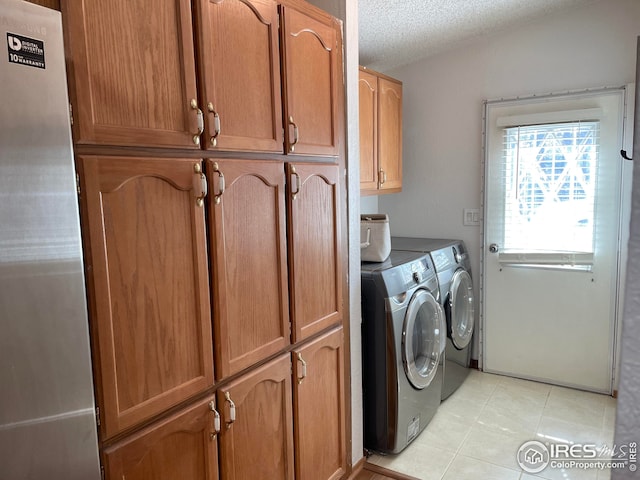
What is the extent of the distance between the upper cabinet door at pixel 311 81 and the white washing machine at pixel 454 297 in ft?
4.09

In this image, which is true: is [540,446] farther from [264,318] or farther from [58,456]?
[58,456]

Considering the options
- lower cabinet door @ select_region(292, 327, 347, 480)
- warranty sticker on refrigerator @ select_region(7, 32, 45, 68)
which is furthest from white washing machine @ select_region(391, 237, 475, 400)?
warranty sticker on refrigerator @ select_region(7, 32, 45, 68)

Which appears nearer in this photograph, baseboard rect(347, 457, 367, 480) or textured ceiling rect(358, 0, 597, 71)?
baseboard rect(347, 457, 367, 480)

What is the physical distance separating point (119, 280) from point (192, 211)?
0.29 meters

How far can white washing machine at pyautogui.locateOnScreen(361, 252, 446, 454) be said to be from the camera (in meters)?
2.29

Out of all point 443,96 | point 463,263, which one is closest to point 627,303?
point 463,263

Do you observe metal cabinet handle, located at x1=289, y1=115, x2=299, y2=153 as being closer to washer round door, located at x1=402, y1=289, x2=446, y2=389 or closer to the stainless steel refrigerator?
the stainless steel refrigerator

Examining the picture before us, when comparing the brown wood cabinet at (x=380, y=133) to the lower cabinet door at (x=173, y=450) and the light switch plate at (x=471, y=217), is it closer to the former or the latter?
the light switch plate at (x=471, y=217)

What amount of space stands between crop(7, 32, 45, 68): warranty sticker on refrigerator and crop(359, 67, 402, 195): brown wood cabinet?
6.70ft

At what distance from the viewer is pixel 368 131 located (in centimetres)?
288

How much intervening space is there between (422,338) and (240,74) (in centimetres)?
180

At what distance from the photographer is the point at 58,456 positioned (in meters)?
0.99

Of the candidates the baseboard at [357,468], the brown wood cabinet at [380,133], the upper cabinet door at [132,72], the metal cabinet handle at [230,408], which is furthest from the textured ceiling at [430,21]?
the baseboard at [357,468]

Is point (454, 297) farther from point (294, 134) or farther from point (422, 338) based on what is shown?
point (294, 134)
